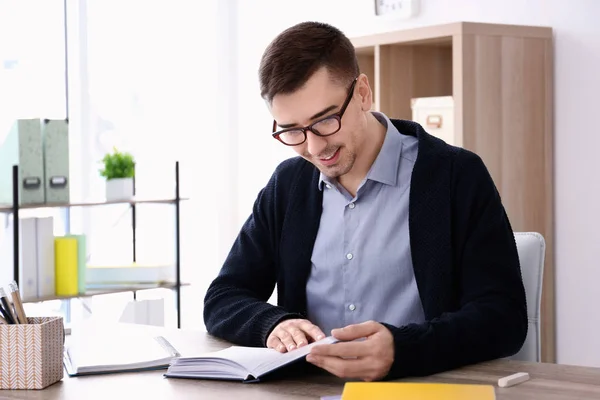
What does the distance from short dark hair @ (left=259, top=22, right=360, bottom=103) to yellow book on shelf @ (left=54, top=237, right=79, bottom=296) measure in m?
2.01

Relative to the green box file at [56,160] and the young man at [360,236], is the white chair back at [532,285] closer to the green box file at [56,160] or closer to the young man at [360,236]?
the young man at [360,236]

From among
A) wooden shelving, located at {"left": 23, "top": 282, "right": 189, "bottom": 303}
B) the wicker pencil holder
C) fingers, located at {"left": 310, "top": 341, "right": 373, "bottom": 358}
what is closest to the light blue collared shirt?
fingers, located at {"left": 310, "top": 341, "right": 373, "bottom": 358}

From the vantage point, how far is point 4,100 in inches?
156

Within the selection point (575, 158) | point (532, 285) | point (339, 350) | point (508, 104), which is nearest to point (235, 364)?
point (339, 350)

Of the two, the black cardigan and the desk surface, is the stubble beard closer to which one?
the black cardigan

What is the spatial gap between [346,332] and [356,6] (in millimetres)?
2856

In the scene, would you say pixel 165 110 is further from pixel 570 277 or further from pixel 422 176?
pixel 422 176

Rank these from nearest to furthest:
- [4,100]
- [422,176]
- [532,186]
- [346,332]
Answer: [346,332] → [422,176] → [532,186] → [4,100]

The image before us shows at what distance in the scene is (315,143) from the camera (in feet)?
5.78

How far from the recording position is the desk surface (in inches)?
56.0

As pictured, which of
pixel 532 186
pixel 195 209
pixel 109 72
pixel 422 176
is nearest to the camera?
pixel 422 176

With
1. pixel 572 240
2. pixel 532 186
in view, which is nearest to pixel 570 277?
pixel 572 240

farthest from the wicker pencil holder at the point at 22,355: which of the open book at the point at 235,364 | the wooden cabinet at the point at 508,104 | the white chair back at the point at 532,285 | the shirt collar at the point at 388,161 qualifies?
the wooden cabinet at the point at 508,104

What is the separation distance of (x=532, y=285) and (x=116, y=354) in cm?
88
